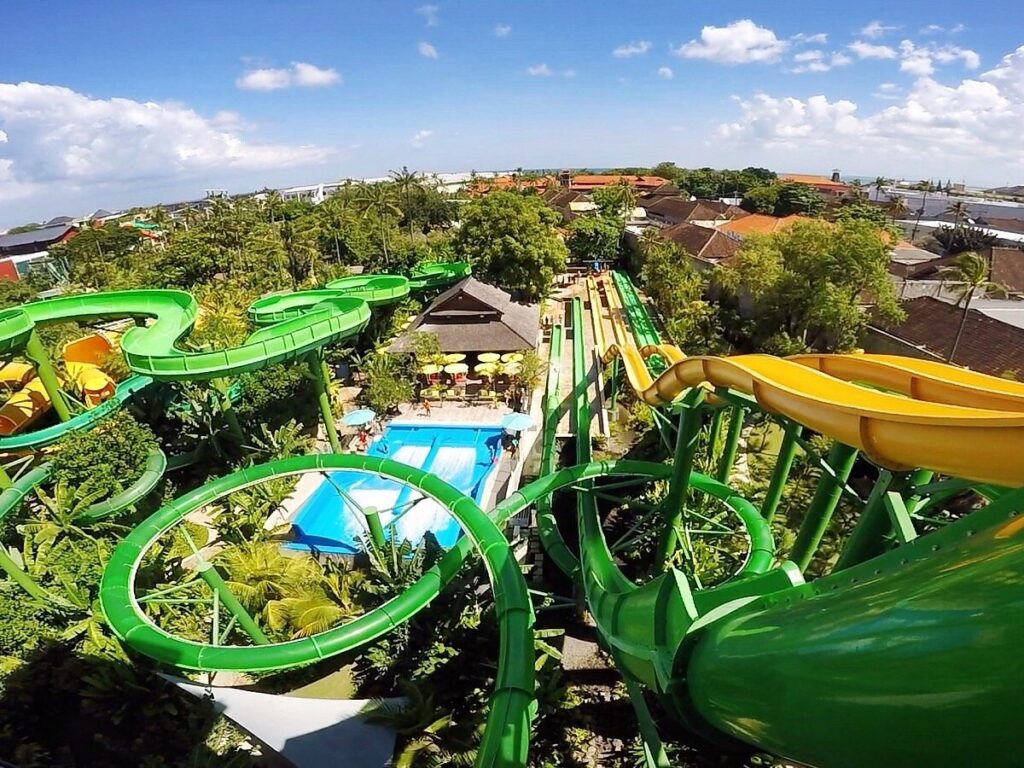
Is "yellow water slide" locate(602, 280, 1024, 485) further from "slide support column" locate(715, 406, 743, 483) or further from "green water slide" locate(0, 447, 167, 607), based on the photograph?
"green water slide" locate(0, 447, 167, 607)

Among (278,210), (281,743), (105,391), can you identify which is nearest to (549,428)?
(281,743)

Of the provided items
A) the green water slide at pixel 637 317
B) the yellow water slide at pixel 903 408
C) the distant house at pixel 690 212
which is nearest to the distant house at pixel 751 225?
the distant house at pixel 690 212

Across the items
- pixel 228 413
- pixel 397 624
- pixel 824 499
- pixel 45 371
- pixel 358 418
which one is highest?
pixel 824 499

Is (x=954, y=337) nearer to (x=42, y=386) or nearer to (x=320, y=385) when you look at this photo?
(x=320, y=385)

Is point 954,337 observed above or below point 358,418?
above

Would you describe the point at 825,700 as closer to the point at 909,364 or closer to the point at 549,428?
the point at 909,364

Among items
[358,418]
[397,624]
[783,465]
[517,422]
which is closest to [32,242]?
[358,418]

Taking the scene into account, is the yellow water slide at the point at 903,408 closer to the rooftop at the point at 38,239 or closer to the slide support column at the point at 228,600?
the slide support column at the point at 228,600

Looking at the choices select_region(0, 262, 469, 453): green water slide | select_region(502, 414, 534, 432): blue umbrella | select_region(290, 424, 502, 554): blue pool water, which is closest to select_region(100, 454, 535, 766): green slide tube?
select_region(290, 424, 502, 554): blue pool water
